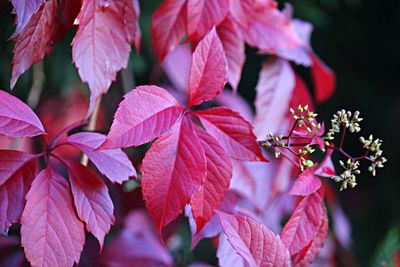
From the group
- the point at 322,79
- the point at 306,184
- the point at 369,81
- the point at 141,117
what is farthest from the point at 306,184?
the point at 369,81

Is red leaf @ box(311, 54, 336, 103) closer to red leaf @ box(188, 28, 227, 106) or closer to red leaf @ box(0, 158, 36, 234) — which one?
red leaf @ box(188, 28, 227, 106)

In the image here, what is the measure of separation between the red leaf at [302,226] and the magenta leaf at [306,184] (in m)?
0.02

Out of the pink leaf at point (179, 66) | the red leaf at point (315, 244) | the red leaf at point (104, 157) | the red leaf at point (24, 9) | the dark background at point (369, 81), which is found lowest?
the dark background at point (369, 81)

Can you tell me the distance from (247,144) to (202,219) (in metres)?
0.10

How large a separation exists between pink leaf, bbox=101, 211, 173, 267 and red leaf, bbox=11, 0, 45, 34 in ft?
1.75

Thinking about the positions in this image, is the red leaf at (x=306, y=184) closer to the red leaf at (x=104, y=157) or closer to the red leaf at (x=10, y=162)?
the red leaf at (x=104, y=157)

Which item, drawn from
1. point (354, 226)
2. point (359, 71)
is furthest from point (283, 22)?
point (354, 226)

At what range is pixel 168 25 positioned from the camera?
2.40 ft

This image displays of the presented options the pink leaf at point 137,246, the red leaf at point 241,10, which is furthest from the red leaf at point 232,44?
the pink leaf at point 137,246

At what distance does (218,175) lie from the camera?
58 centimetres

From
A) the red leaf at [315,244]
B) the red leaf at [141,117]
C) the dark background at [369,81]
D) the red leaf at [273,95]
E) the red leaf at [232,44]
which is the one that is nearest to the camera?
the red leaf at [141,117]

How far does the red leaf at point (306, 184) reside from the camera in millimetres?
578

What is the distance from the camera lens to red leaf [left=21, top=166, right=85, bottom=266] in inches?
21.7

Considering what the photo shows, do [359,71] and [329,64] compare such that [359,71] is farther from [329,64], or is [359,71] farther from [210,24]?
[210,24]
